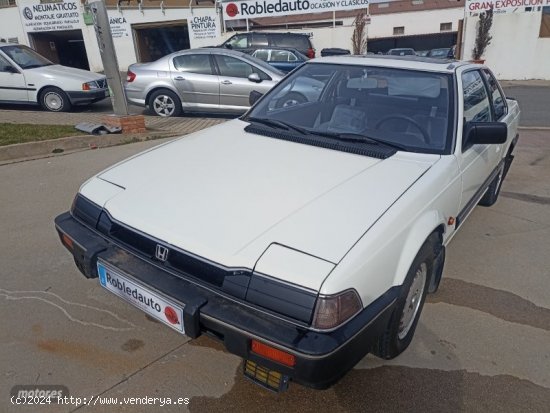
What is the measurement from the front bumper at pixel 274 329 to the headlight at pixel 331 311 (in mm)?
33

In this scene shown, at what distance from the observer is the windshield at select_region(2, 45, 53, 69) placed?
27.2ft

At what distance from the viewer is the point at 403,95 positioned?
9.82 ft

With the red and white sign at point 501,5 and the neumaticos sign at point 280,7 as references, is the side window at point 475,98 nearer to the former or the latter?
the red and white sign at point 501,5

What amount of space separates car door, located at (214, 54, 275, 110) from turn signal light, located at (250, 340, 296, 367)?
23.0ft

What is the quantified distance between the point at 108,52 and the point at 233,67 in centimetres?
267

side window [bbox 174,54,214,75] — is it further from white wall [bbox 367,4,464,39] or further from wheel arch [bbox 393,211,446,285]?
white wall [bbox 367,4,464,39]

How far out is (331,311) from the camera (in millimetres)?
1569

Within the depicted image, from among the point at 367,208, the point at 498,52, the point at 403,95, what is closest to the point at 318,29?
the point at 498,52

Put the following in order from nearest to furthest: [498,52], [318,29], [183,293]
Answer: [183,293] → [498,52] → [318,29]

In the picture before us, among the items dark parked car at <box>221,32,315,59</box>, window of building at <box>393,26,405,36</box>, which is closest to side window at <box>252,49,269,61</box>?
dark parked car at <box>221,32,315,59</box>

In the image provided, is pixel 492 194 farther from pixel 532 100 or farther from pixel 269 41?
pixel 269 41

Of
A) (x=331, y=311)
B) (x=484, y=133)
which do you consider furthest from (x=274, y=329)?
(x=484, y=133)

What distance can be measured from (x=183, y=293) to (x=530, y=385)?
1849 mm

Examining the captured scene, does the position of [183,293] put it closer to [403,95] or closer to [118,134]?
[403,95]
